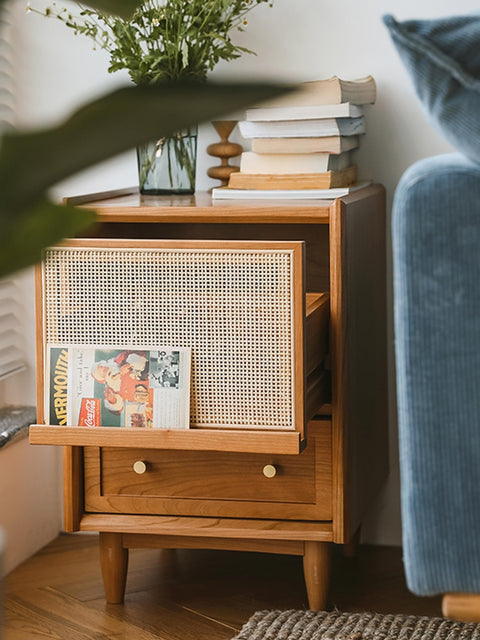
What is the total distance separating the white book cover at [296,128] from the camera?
152 cm

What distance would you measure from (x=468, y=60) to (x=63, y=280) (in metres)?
0.77

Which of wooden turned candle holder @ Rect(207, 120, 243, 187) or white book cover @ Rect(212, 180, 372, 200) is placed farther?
wooden turned candle holder @ Rect(207, 120, 243, 187)

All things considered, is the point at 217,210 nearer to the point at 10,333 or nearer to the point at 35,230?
the point at 10,333

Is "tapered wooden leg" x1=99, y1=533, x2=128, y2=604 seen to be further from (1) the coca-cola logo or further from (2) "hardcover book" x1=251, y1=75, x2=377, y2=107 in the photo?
(2) "hardcover book" x1=251, y1=75, x2=377, y2=107

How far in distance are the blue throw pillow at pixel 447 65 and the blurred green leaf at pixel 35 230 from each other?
52 cm

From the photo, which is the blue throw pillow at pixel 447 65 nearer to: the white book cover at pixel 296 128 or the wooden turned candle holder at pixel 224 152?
the white book cover at pixel 296 128

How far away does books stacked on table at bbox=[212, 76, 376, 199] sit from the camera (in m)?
1.51

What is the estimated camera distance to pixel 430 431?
30.9 inches

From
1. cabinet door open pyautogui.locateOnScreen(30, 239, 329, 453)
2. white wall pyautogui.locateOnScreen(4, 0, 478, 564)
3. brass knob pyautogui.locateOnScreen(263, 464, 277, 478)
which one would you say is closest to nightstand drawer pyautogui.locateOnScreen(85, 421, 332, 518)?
brass knob pyautogui.locateOnScreen(263, 464, 277, 478)

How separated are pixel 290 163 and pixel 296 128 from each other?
6 cm

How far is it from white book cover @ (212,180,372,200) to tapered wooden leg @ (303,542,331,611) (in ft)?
1.82

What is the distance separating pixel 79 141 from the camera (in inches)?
10.9

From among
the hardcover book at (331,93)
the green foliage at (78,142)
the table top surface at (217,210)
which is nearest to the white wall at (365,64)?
the hardcover book at (331,93)

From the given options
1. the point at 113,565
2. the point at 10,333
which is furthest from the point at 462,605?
the point at 10,333
